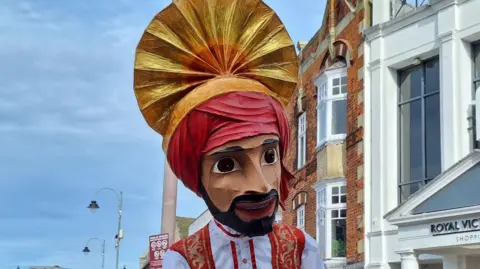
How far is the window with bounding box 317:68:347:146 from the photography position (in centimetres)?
1491

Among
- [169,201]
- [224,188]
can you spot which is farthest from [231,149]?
[169,201]

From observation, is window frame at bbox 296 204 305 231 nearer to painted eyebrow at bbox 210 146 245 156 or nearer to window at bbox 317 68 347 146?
window at bbox 317 68 347 146

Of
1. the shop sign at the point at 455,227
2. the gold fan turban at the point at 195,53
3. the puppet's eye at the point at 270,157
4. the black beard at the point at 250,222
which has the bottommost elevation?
the black beard at the point at 250,222

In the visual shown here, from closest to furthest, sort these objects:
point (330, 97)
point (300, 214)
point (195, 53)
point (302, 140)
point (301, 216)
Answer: point (195, 53), point (330, 97), point (301, 216), point (300, 214), point (302, 140)

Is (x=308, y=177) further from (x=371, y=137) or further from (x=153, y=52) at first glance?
(x=153, y=52)

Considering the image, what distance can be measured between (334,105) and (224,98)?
12.1 m

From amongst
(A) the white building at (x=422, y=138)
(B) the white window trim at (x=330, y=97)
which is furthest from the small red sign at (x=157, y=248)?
(B) the white window trim at (x=330, y=97)

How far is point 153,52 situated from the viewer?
3.25 meters

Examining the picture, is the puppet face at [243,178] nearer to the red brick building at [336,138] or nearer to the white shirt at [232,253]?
the white shirt at [232,253]

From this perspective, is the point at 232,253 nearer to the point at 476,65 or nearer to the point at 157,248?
the point at 157,248

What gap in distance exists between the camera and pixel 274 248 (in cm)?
322

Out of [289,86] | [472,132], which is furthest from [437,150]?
[289,86]

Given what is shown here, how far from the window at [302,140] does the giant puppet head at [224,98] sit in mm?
13871

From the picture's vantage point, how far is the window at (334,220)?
14.6 meters
